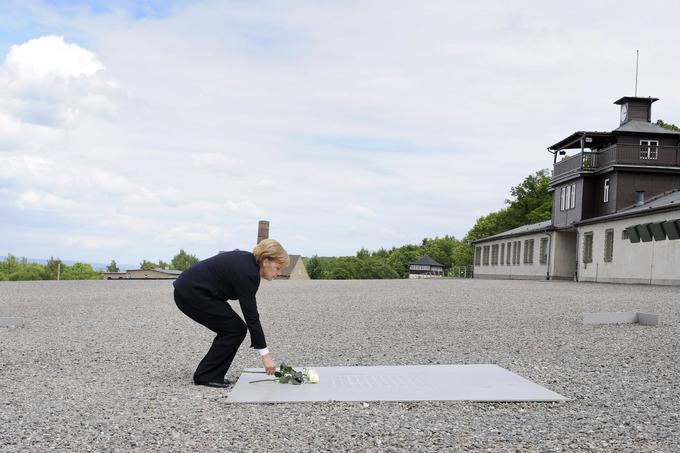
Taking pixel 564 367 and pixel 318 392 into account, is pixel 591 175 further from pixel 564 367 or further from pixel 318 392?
pixel 318 392

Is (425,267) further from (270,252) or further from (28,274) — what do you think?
(270,252)

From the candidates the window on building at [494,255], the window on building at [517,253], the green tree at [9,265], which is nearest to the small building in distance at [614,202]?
the window on building at [517,253]

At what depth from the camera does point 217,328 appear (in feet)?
21.6

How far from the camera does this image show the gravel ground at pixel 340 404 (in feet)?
15.8

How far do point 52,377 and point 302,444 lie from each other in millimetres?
3766

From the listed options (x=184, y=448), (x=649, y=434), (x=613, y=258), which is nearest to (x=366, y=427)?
(x=184, y=448)

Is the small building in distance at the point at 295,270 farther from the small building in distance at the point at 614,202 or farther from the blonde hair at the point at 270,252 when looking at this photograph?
the blonde hair at the point at 270,252

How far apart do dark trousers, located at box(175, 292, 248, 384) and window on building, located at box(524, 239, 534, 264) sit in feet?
145

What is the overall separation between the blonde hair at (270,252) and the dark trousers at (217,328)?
2.25 feet

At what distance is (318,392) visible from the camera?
630cm

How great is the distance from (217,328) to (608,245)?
33.0m

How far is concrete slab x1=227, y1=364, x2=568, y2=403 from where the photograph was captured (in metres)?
6.04

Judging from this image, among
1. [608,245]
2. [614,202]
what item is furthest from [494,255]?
[608,245]

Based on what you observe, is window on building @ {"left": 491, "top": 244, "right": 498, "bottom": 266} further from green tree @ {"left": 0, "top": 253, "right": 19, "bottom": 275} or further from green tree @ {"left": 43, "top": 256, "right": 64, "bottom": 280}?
green tree @ {"left": 0, "top": 253, "right": 19, "bottom": 275}
